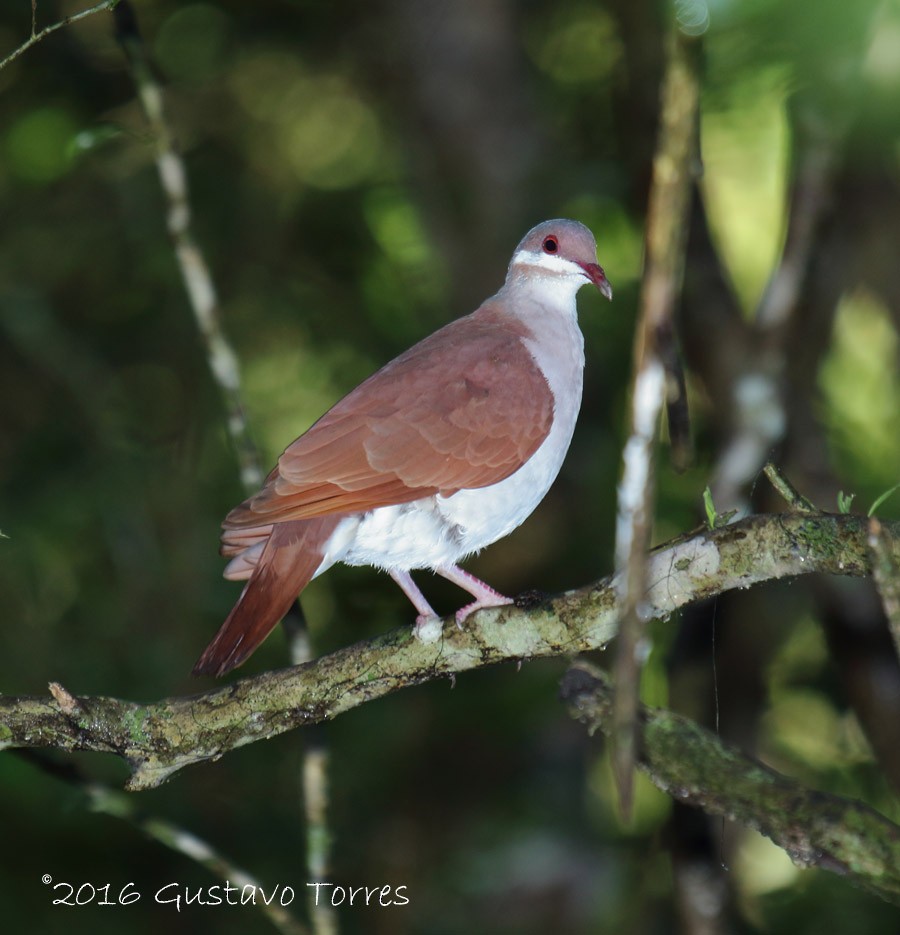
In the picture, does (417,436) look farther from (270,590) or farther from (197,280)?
(197,280)

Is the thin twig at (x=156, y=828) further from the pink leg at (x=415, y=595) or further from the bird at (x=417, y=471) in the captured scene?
the pink leg at (x=415, y=595)

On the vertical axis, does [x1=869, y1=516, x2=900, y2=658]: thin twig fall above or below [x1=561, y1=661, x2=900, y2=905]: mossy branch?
above

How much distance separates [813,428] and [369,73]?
3026mm

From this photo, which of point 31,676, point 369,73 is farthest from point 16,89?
point 31,676

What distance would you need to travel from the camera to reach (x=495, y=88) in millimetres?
5152

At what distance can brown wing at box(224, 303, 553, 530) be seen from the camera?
2.94 m

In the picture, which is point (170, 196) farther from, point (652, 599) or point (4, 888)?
point (4, 888)

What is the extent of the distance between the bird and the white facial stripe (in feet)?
0.68

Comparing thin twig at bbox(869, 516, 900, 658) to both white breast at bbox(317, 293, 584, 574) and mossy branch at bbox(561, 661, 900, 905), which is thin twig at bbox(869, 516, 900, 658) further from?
white breast at bbox(317, 293, 584, 574)

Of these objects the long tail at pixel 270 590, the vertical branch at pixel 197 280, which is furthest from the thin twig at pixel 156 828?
the long tail at pixel 270 590

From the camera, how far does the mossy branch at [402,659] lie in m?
2.33

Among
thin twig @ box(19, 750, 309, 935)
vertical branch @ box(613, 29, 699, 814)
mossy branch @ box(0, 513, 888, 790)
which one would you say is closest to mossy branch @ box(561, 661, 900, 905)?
mossy branch @ box(0, 513, 888, 790)

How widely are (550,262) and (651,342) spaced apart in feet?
7.69

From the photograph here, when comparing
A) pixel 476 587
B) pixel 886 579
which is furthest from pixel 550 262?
pixel 886 579
